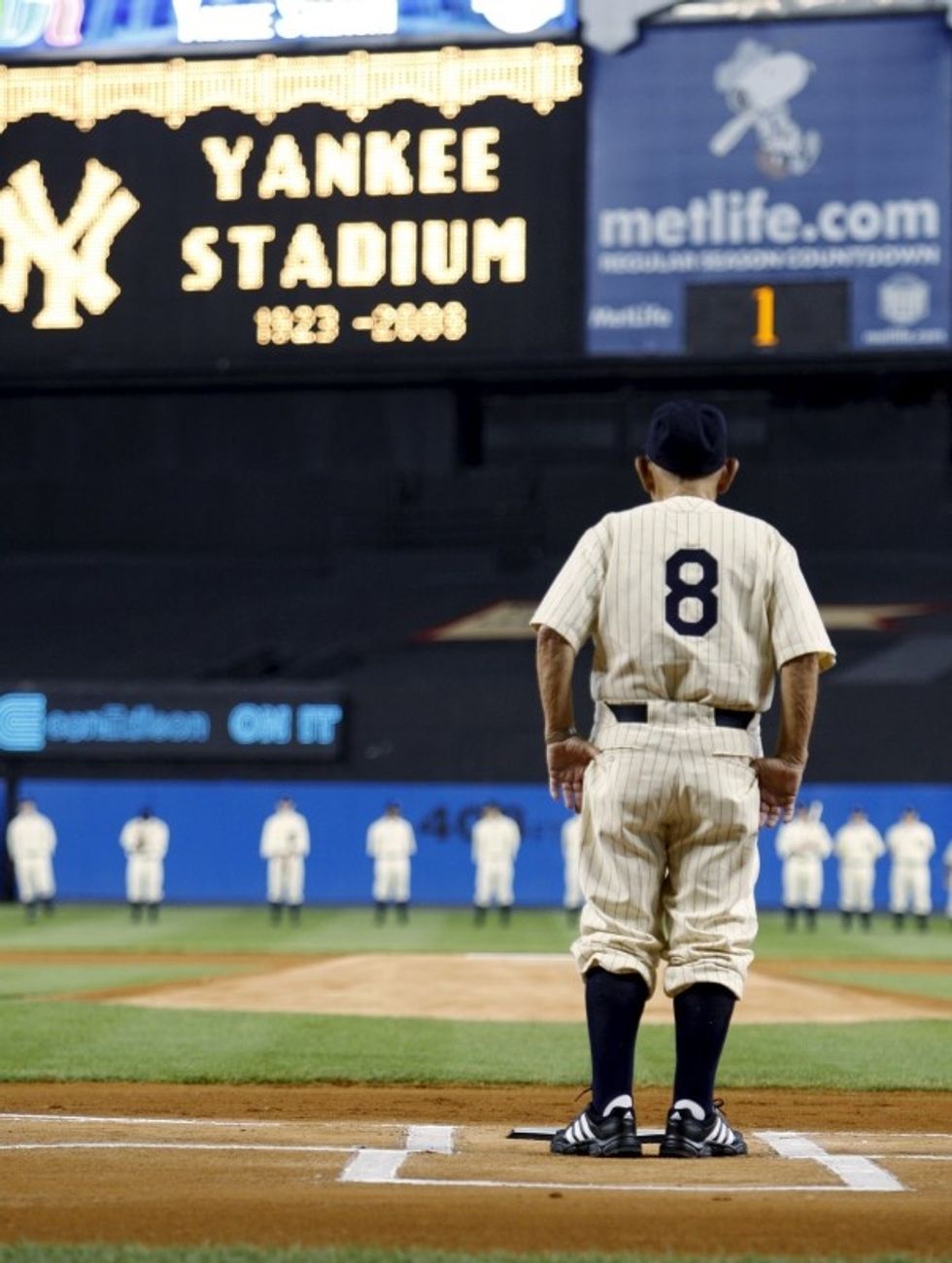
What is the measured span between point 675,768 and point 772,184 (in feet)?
53.7

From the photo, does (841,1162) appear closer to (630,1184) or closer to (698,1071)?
(698,1071)

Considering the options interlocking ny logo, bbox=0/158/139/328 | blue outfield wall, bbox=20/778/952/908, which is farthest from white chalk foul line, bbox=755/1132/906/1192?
blue outfield wall, bbox=20/778/952/908

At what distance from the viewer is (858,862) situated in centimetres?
2233

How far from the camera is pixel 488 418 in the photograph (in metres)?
26.6

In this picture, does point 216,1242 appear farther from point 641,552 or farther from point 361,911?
point 361,911

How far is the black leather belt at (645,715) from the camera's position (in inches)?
181

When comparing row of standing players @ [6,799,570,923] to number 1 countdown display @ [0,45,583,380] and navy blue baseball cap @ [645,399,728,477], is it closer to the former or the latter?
number 1 countdown display @ [0,45,583,380]

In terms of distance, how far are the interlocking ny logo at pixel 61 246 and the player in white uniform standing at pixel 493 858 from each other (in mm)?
6873

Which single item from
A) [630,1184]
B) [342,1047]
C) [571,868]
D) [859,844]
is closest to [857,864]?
[859,844]

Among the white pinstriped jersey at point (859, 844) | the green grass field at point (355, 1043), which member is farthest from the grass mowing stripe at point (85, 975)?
the white pinstriped jersey at point (859, 844)

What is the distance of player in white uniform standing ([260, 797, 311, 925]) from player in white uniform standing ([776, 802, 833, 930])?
17.2 ft

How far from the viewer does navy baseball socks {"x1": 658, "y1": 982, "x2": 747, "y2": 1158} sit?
4.55m

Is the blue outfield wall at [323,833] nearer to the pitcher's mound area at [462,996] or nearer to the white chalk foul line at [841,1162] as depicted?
the pitcher's mound area at [462,996]

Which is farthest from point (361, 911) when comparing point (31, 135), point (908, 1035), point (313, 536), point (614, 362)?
point (908, 1035)
